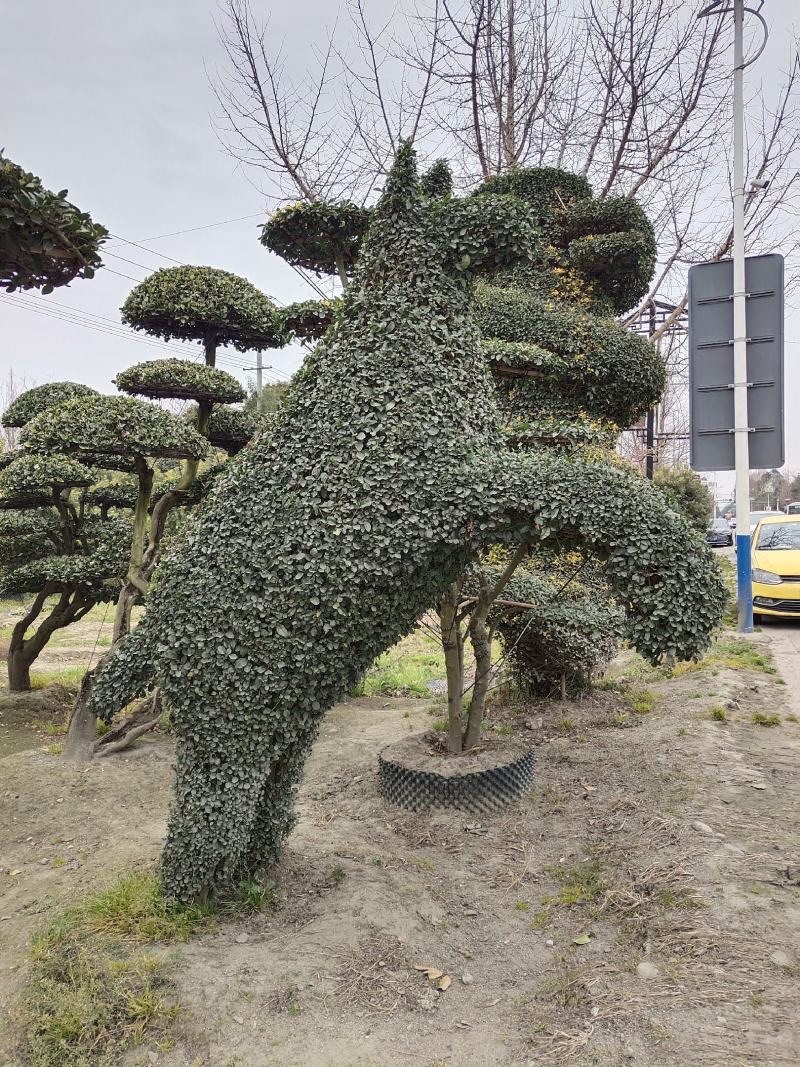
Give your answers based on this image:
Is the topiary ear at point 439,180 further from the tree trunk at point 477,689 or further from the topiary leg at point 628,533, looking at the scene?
the tree trunk at point 477,689

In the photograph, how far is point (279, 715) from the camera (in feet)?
12.3

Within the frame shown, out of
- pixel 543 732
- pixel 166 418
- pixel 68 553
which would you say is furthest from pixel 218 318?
pixel 543 732

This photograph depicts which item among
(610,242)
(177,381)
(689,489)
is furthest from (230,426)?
(689,489)

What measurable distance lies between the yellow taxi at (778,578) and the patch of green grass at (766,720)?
144 inches

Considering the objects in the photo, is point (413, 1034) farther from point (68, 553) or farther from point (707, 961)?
point (68, 553)

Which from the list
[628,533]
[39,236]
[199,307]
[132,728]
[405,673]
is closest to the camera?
[39,236]

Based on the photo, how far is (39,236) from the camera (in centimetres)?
285

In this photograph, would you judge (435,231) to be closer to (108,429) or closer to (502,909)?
(108,429)

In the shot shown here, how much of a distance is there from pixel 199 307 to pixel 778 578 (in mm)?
7904

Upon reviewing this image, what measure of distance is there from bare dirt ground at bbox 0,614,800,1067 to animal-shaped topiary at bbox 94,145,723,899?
0.78 meters

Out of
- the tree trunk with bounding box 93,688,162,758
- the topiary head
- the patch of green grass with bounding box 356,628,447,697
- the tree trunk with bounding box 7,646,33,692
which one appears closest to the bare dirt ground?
the tree trunk with bounding box 93,688,162,758

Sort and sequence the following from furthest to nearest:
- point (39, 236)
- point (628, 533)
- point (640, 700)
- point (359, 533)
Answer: point (640, 700), point (359, 533), point (628, 533), point (39, 236)

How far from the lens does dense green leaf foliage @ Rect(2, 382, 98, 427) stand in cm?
768

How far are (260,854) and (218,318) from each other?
4548mm
